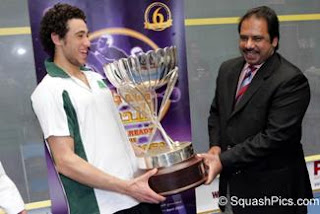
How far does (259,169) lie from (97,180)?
0.71 meters

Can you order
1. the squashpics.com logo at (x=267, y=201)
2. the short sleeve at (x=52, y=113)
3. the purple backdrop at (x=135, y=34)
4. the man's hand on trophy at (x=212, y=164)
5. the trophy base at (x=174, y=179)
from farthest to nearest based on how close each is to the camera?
the purple backdrop at (x=135, y=34), the squashpics.com logo at (x=267, y=201), the man's hand on trophy at (x=212, y=164), the trophy base at (x=174, y=179), the short sleeve at (x=52, y=113)

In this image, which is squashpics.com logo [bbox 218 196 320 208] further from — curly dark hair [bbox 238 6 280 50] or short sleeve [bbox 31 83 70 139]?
short sleeve [bbox 31 83 70 139]

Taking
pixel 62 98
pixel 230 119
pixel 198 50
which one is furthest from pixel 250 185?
pixel 198 50

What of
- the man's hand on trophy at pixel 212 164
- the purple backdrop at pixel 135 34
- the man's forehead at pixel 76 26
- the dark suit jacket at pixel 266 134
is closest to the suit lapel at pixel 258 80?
the dark suit jacket at pixel 266 134

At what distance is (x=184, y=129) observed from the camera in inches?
94.0

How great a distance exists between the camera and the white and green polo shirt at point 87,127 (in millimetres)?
1249

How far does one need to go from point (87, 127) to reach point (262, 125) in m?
0.70

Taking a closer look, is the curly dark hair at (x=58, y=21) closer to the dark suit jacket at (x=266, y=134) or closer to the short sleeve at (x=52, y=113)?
the short sleeve at (x=52, y=113)

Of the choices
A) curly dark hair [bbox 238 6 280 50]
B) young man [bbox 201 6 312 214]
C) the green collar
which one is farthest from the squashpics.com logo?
the green collar

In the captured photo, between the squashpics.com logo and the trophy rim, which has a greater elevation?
the trophy rim

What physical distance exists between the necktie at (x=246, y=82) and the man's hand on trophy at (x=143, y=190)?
0.53 m

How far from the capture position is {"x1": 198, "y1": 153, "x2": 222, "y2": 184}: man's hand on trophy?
1541 mm

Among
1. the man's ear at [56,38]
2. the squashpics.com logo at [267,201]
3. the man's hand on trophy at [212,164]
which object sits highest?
the man's ear at [56,38]

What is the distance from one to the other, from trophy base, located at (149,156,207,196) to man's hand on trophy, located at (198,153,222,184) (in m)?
0.16
